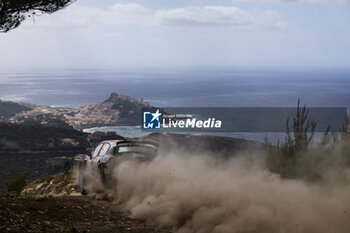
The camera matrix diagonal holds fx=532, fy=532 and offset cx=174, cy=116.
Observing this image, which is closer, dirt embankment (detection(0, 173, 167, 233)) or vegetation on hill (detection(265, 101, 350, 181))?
dirt embankment (detection(0, 173, 167, 233))

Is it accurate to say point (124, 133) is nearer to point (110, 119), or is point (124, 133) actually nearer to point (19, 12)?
point (110, 119)

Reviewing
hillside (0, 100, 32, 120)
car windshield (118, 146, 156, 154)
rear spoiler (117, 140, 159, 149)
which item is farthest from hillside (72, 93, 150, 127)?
car windshield (118, 146, 156, 154)

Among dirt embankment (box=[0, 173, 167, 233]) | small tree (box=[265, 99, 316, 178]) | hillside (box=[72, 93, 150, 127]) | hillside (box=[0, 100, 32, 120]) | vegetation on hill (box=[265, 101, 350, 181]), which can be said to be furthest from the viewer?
hillside (box=[0, 100, 32, 120])

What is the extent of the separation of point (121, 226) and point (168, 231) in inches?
44.5

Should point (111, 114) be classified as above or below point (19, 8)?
below

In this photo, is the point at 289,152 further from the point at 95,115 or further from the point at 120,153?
the point at 95,115

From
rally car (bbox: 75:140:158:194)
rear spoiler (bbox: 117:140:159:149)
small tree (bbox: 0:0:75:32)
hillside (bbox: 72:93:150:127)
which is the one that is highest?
small tree (bbox: 0:0:75:32)

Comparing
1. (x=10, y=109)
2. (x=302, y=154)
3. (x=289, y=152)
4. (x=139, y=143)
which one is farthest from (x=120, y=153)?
(x=10, y=109)

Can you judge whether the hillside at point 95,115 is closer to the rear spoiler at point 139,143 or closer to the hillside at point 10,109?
the hillside at point 10,109

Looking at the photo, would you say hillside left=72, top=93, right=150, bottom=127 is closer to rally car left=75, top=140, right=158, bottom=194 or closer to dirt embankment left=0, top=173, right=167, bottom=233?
rally car left=75, top=140, right=158, bottom=194

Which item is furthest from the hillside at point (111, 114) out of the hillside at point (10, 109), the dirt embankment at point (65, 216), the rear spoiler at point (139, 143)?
the dirt embankment at point (65, 216)

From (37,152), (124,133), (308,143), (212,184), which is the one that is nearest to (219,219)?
(212,184)

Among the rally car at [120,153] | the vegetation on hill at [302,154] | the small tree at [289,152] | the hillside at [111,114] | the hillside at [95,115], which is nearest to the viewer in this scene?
the rally car at [120,153]

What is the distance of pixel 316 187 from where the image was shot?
1145 cm
